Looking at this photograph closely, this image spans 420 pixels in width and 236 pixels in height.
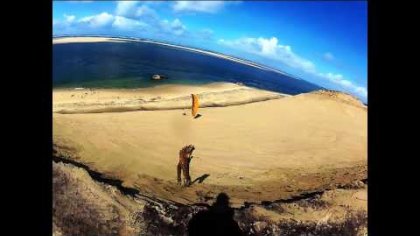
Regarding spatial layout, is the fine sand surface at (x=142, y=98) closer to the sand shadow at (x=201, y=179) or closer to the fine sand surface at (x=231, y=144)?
the fine sand surface at (x=231, y=144)

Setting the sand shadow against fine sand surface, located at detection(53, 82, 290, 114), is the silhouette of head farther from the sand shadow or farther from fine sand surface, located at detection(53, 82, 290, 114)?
fine sand surface, located at detection(53, 82, 290, 114)

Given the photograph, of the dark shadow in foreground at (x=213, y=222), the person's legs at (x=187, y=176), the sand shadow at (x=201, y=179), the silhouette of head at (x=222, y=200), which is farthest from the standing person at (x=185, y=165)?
the dark shadow in foreground at (x=213, y=222)

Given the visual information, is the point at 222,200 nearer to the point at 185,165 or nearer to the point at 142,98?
the point at 185,165

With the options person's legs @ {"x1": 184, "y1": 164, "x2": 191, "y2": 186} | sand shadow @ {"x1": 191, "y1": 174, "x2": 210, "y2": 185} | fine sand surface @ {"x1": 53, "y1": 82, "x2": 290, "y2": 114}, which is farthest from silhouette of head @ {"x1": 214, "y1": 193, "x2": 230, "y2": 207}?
fine sand surface @ {"x1": 53, "y1": 82, "x2": 290, "y2": 114}

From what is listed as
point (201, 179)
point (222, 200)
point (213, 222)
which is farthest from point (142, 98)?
point (213, 222)
